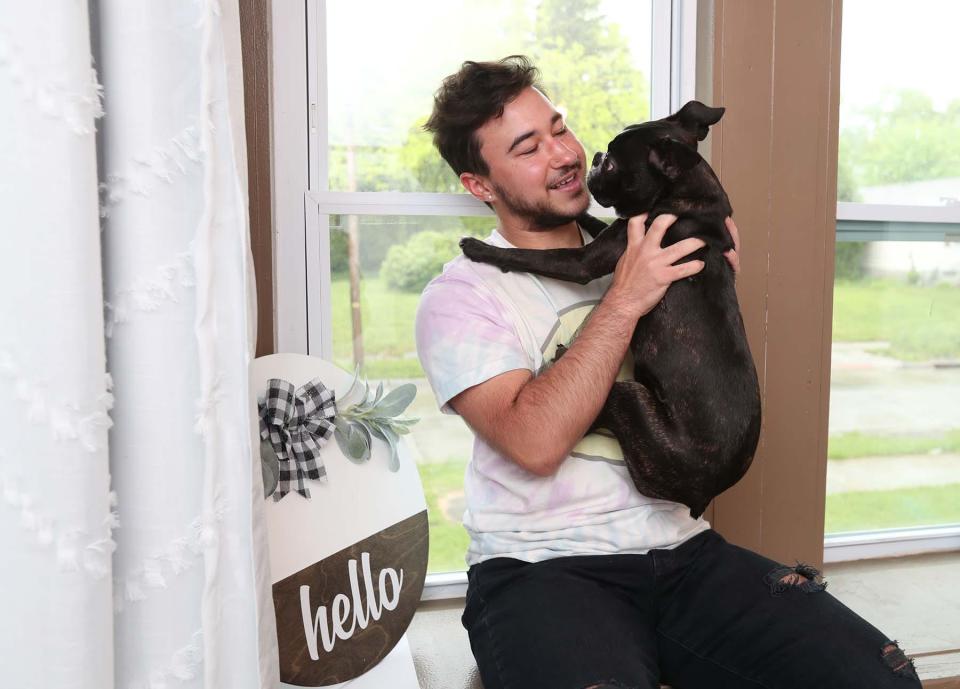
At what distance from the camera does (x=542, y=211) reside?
5.38ft

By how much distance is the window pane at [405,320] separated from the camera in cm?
192

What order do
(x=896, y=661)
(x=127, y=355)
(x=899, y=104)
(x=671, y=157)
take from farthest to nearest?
1. (x=899, y=104)
2. (x=671, y=157)
3. (x=896, y=661)
4. (x=127, y=355)

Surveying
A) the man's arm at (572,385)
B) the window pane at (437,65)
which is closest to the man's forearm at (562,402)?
the man's arm at (572,385)

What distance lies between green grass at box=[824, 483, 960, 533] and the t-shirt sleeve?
1.44 metres

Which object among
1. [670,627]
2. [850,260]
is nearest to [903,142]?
[850,260]

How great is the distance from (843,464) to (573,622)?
151cm

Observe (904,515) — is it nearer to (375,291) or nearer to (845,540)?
(845,540)

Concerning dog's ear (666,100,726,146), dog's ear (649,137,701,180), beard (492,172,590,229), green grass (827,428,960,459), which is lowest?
green grass (827,428,960,459)

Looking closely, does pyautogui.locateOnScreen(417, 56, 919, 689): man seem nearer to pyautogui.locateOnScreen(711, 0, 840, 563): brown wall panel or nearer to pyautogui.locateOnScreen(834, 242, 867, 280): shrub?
pyautogui.locateOnScreen(711, 0, 840, 563): brown wall panel

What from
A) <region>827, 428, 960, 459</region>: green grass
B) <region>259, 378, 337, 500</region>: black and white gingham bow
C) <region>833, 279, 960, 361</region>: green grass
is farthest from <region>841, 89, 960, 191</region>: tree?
<region>259, 378, 337, 500</region>: black and white gingham bow

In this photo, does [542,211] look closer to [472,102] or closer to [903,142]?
[472,102]

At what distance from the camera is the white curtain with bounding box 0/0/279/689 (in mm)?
745

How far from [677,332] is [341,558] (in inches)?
30.1

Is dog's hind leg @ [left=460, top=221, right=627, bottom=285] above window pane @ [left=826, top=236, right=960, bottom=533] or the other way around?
above
